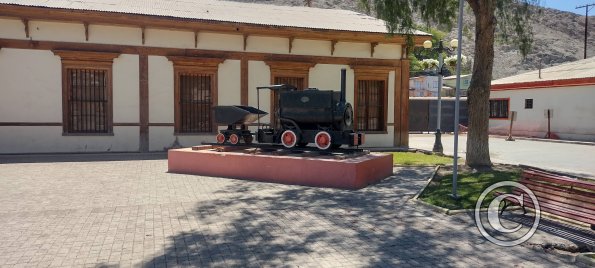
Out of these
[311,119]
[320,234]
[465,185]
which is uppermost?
[311,119]

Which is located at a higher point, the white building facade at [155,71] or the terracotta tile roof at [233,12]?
the terracotta tile roof at [233,12]

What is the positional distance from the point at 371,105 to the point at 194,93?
6.62 metres

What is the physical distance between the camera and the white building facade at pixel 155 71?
13.3 meters

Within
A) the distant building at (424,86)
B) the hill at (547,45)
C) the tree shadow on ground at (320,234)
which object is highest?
the hill at (547,45)

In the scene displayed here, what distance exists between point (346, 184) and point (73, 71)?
10.0 metres

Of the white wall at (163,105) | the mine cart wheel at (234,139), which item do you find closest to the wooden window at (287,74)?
the white wall at (163,105)

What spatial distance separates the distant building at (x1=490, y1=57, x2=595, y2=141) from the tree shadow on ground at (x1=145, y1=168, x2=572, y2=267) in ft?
60.7

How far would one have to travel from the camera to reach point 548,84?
78.3ft

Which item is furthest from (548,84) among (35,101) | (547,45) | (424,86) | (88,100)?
(547,45)

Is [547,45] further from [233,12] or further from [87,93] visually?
[87,93]

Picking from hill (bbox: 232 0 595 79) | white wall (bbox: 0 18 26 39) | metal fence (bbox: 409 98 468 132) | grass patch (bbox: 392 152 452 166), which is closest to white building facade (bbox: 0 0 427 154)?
white wall (bbox: 0 18 26 39)

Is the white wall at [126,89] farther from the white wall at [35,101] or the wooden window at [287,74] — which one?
the wooden window at [287,74]

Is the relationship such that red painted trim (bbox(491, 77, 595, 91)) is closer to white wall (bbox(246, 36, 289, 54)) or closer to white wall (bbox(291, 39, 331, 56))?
white wall (bbox(291, 39, 331, 56))

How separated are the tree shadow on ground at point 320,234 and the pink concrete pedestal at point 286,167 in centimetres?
69
